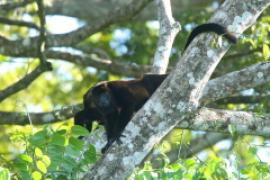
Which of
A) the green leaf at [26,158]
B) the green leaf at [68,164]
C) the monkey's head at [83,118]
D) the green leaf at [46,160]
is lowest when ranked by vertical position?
the monkey's head at [83,118]

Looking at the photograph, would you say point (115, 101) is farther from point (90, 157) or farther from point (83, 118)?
point (90, 157)

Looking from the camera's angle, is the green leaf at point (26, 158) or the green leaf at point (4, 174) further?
the green leaf at point (26, 158)

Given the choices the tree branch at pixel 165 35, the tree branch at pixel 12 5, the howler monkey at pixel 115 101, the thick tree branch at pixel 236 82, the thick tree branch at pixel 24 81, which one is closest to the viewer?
the thick tree branch at pixel 236 82

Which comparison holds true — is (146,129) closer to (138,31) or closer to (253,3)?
(253,3)

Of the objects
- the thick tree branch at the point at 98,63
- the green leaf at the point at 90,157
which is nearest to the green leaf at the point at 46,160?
the green leaf at the point at 90,157

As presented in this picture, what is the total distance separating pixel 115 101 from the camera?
21.3ft

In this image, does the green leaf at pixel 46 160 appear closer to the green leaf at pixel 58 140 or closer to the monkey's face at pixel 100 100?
the green leaf at pixel 58 140

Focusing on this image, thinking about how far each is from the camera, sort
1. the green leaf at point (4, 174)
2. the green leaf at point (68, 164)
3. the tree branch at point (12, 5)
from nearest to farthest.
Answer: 1. the green leaf at point (4, 174)
2. the green leaf at point (68, 164)
3. the tree branch at point (12, 5)

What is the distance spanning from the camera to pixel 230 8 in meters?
4.42

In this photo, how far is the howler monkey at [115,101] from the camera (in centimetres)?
617

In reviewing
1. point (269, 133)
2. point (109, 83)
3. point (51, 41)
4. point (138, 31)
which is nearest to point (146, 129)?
point (269, 133)

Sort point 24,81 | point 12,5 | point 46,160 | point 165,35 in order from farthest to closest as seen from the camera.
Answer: point 12,5 < point 24,81 < point 165,35 < point 46,160

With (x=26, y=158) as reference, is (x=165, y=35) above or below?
above

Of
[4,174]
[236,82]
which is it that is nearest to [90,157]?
[4,174]
